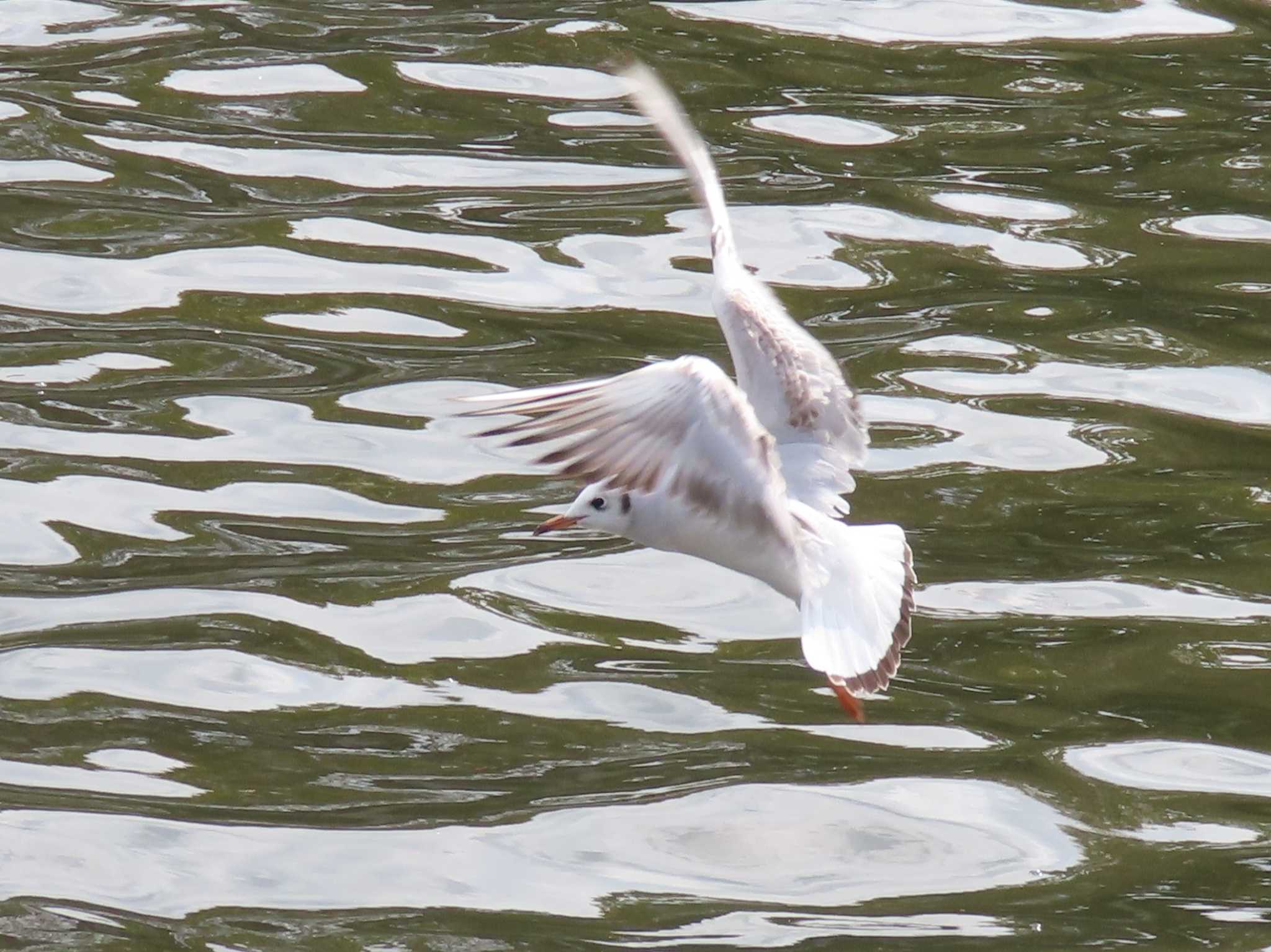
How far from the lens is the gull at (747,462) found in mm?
5680

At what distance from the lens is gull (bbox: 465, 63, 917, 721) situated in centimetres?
568

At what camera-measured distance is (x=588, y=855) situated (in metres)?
6.37

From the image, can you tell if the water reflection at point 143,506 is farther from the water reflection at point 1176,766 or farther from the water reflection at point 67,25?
the water reflection at point 67,25

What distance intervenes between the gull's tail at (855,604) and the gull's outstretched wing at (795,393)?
0.62 feet

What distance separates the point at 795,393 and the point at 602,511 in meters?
0.68

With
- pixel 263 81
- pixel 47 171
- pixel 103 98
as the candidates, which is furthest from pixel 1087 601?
pixel 103 98

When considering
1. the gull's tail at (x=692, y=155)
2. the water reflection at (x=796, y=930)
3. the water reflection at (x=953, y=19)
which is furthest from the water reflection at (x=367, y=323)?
the water reflection at (x=796, y=930)

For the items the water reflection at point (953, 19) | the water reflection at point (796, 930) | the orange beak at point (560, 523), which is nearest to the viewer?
the water reflection at point (796, 930)

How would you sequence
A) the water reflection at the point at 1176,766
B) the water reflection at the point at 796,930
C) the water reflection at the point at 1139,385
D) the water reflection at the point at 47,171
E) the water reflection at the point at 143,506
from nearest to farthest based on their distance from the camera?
the water reflection at the point at 796,930, the water reflection at the point at 1176,766, the water reflection at the point at 143,506, the water reflection at the point at 1139,385, the water reflection at the point at 47,171

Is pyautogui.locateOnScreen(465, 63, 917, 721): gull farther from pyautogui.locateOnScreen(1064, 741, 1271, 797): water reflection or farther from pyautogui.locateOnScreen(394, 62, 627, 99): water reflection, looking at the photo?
pyautogui.locateOnScreen(394, 62, 627, 99): water reflection

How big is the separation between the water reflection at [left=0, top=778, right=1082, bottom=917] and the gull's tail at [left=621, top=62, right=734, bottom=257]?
1.76 meters

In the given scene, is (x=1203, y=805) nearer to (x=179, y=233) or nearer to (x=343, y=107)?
(x=179, y=233)

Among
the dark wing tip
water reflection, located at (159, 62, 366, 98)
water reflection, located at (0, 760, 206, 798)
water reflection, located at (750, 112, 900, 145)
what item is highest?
water reflection, located at (159, 62, 366, 98)

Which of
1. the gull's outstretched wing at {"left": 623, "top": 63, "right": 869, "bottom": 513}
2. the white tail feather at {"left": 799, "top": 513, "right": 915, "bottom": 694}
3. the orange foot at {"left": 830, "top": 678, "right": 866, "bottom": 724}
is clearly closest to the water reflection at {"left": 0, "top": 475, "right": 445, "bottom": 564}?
the gull's outstretched wing at {"left": 623, "top": 63, "right": 869, "bottom": 513}
